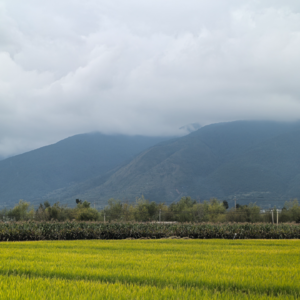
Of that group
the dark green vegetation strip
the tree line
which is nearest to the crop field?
the dark green vegetation strip

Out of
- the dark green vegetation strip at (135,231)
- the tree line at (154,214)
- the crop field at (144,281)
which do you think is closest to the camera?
the crop field at (144,281)

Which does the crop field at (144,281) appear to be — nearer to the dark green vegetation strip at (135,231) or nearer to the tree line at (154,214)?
the dark green vegetation strip at (135,231)

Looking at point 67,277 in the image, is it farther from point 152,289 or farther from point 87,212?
point 87,212

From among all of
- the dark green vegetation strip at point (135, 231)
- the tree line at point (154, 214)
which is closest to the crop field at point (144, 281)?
the dark green vegetation strip at point (135, 231)

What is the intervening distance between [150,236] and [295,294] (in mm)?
25354

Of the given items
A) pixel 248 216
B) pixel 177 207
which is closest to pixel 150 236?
pixel 248 216

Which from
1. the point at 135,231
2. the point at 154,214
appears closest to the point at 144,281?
the point at 135,231

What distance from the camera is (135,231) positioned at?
3042 centimetres

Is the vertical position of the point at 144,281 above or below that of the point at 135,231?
above

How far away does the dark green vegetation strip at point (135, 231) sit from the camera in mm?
28031

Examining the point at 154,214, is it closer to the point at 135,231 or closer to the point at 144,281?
the point at 135,231

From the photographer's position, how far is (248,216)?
91062 millimetres

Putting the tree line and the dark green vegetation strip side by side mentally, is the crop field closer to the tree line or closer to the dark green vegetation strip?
the dark green vegetation strip

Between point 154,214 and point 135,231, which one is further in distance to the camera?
point 154,214
